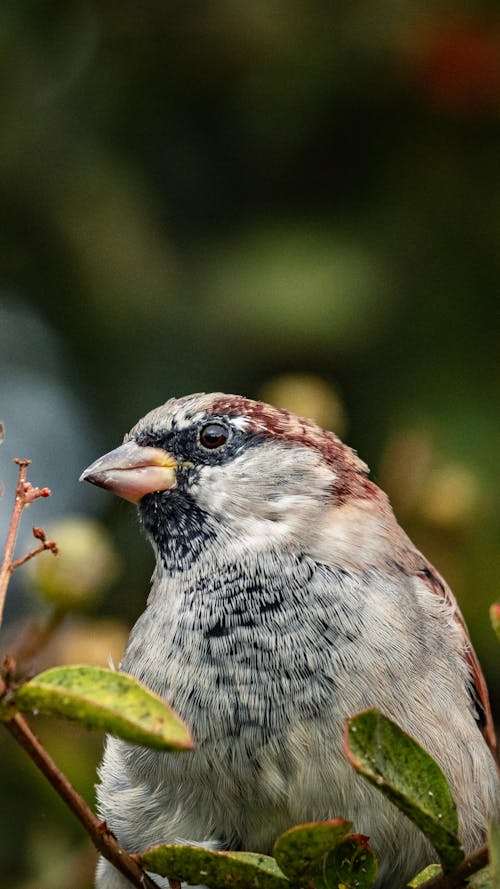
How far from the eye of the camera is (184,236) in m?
3.96

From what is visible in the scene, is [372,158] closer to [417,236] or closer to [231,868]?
[417,236]

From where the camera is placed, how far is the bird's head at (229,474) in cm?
262

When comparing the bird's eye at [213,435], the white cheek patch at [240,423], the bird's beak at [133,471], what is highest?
the white cheek patch at [240,423]

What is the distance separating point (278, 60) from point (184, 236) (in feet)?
2.17

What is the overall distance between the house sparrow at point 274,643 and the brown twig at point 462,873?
68 cm

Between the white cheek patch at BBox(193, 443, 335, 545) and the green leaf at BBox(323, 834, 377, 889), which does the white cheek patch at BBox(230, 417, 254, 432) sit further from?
the green leaf at BBox(323, 834, 377, 889)

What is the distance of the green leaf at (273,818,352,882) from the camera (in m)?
1.47

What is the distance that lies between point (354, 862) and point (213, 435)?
4.41ft

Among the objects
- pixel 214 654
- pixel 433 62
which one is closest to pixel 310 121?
pixel 433 62

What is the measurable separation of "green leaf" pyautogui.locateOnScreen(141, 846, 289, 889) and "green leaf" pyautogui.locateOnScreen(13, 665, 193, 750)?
344 millimetres

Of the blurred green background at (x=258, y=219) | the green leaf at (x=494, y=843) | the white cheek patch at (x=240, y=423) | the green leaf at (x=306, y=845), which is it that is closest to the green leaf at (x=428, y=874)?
the green leaf at (x=306, y=845)

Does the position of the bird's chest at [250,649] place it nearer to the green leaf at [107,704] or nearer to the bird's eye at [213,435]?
the bird's eye at [213,435]

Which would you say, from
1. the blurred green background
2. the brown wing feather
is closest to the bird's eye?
the brown wing feather

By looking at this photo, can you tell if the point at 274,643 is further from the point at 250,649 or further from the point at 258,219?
the point at 258,219
